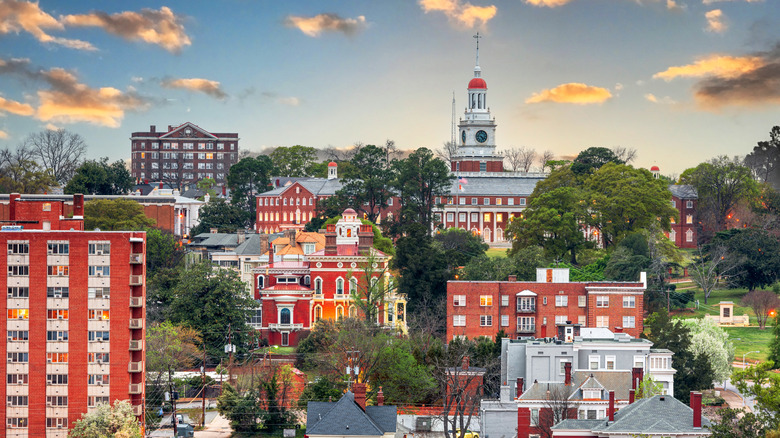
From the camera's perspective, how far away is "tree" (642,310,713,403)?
8688 centimetres

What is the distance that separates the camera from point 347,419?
66562 millimetres

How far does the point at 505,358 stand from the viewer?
82.4 metres

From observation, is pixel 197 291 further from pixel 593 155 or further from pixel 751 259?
pixel 593 155

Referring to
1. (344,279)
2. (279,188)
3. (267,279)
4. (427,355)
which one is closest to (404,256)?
(344,279)

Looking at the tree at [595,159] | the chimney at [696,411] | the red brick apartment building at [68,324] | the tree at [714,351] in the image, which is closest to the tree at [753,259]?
the tree at [714,351]

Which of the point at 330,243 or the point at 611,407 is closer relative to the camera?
the point at 611,407

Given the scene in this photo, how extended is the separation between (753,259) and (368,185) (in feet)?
156

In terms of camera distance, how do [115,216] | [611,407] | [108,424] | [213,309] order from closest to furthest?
[611,407]
[108,424]
[213,309]
[115,216]

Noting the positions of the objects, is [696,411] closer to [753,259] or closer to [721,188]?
[753,259]

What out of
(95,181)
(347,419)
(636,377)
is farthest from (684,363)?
(95,181)

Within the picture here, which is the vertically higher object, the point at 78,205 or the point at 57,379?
the point at 78,205

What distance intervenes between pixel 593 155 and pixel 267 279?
175 ft

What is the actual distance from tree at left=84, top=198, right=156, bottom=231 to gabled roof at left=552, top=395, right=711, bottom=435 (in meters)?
82.3

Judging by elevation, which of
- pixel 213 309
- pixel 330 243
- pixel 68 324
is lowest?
pixel 213 309
